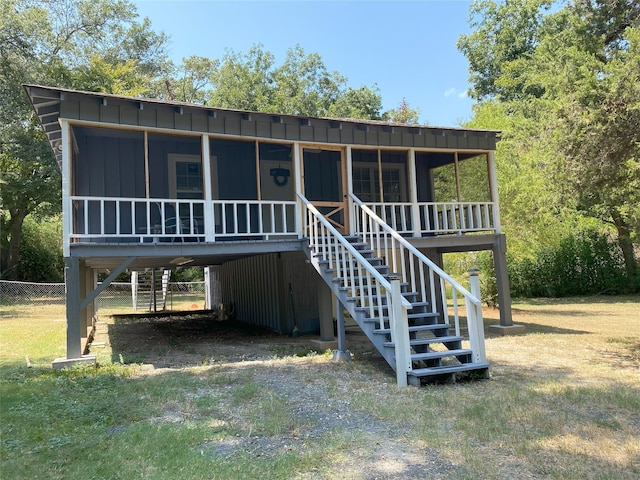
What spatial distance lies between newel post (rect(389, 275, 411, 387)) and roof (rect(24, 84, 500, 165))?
4.41 m

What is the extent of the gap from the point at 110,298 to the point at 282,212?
19.6 metres

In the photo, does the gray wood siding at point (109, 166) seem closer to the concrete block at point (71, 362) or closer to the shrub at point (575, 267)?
the concrete block at point (71, 362)

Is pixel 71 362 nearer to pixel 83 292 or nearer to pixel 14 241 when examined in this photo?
pixel 83 292

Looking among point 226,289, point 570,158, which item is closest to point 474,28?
point 226,289

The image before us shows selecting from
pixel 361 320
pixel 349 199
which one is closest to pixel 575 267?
pixel 349 199

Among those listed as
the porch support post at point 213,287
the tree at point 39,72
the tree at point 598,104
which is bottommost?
the porch support post at point 213,287

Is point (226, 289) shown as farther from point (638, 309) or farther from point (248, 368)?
point (638, 309)

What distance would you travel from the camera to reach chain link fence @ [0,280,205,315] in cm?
2053

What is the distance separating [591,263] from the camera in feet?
70.4

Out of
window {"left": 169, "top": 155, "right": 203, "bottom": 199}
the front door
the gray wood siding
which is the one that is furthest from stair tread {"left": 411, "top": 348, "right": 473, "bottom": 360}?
the gray wood siding

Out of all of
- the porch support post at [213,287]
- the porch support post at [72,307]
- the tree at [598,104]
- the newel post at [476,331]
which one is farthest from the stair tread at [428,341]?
the porch support post at [213,287]

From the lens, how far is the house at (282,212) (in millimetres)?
7070

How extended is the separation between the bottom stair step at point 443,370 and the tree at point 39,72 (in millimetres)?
21123

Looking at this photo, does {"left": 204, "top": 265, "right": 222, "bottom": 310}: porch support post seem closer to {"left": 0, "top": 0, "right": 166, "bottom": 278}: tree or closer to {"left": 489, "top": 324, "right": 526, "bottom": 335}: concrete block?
{"left": 0, "top": 0, "right": 166, "bottom": 278}: tree
